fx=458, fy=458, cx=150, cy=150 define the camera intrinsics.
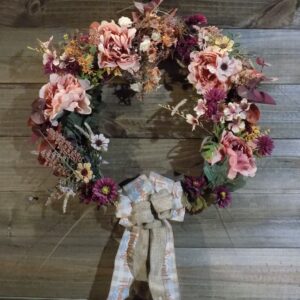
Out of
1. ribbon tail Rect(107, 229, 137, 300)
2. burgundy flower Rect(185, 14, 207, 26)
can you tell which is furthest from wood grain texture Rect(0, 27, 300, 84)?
ribbon tail Rect(107, 229, 137, 300)

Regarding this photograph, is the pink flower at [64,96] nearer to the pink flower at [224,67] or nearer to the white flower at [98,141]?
the white flower at [98,141]

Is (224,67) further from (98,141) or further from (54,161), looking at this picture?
(54,161)

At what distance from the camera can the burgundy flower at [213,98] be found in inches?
40.5

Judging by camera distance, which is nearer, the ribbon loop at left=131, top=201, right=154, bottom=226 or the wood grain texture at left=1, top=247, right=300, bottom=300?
the ribbon loop at left=131, top=201, right=154, bottom=226

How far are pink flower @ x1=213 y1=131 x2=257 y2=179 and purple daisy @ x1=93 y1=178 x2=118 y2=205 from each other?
0.25 m

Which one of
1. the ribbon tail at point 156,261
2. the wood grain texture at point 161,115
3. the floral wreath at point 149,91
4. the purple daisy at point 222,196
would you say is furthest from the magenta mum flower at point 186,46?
the ribbon tail at point 156,261

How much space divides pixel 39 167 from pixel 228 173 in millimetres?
507

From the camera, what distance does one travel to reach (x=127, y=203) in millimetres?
1110

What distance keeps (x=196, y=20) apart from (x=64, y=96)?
361 millimetres

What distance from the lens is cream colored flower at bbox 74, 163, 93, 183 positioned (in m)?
1.06

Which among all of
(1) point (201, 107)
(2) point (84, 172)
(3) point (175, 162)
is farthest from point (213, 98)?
(2) point (84, 172)

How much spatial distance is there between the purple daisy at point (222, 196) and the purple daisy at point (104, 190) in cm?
25

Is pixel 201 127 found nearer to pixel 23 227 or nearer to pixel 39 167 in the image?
pixel 39 167

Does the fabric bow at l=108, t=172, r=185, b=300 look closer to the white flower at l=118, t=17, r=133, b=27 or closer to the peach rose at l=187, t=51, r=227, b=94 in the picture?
the peach rose at l=187, t=51, r=227, b=94
